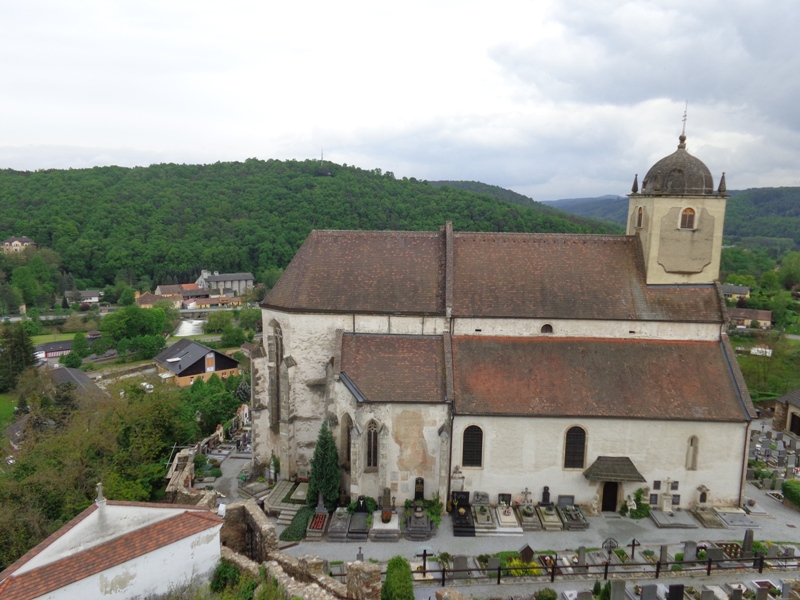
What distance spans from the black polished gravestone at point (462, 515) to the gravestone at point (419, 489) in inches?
58.3

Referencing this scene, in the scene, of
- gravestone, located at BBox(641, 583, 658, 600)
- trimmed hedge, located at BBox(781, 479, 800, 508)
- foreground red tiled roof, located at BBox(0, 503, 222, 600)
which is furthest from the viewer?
trimmed hedge, located at BBox(781, 479, 800, 508)

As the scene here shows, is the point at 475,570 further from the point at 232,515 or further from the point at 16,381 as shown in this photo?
the point at 16,381

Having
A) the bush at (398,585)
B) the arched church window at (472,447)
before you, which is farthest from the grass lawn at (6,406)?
the bush at (398,585)

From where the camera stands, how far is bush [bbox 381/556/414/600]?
643 inches

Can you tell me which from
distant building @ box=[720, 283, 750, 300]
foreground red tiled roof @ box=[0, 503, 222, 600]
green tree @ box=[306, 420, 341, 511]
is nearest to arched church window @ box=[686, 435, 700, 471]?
green tree @ box=[306, 420, 341, 511]

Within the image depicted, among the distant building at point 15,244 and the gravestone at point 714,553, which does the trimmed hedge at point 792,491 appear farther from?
the distant building at point 15,244

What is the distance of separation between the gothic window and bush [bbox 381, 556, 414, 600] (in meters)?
8.05

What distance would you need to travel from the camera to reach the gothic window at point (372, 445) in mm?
24578

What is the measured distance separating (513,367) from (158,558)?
1701 centimetres

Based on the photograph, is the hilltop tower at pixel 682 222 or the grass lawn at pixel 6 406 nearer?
the hilltop tower at pixel 682 222

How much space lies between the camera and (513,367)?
25641 mm

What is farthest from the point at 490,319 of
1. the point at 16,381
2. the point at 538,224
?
the point at 16,381

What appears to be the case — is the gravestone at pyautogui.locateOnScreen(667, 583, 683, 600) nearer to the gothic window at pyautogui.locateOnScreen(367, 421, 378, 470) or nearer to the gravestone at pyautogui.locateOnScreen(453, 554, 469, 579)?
the gravestone at pyautogui.locateOnScreen(453, 554, 469, 579)

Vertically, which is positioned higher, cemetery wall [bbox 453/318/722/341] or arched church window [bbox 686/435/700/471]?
cemetery wall [bbox 453/318/722/341]
